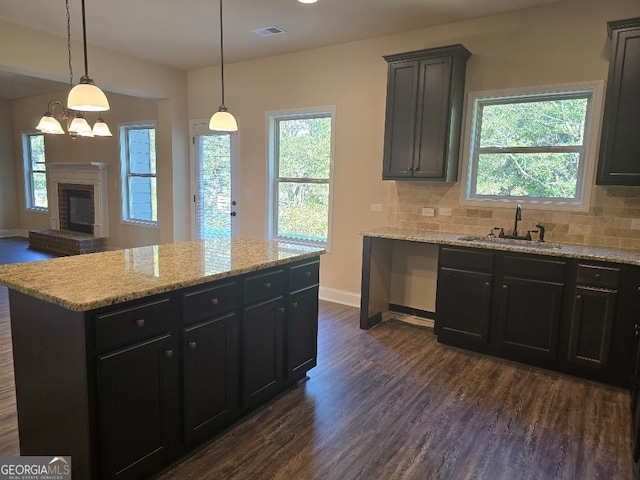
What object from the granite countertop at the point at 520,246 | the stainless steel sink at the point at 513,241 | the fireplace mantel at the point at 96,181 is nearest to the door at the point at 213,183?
the fireplace mantel at the point at 96,181

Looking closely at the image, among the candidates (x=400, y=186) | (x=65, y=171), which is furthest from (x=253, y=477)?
(x=65, y=171)

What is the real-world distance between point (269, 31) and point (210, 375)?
3573 mm

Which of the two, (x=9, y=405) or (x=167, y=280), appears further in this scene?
(x=9, y=405)

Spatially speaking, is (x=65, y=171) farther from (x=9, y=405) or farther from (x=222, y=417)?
(x=222, y=417)

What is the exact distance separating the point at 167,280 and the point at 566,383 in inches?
115

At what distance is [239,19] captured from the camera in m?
4.00

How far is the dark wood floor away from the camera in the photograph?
2.11 metres

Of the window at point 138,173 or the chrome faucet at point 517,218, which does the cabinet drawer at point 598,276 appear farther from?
the window at point 138,173

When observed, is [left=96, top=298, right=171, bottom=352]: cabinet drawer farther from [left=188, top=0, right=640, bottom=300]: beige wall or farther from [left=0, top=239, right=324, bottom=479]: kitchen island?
[left=188, top=0, right=640, bottom=300]: beige wall

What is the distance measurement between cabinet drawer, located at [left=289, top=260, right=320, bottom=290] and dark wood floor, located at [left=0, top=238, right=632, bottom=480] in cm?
74

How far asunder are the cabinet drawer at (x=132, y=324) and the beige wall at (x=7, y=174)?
9.66 meters

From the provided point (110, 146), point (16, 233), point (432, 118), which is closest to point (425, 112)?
A: point (432, 118)

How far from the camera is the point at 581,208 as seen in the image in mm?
3520

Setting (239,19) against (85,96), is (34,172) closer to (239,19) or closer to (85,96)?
(239,19)
